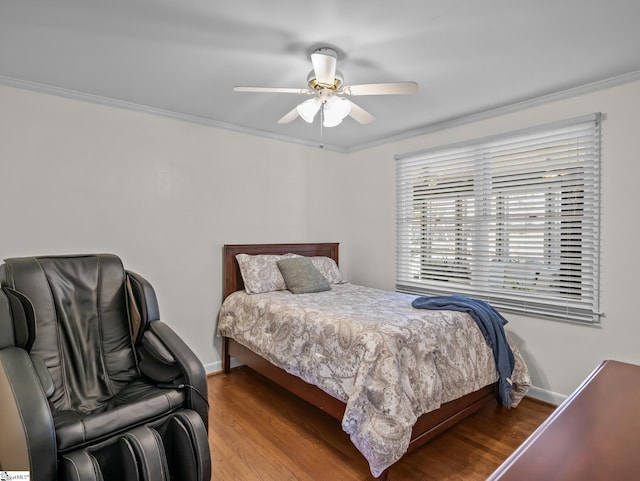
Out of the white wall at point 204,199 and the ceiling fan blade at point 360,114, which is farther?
the white wall at point 204,199

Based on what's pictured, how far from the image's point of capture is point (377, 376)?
6.22 feet

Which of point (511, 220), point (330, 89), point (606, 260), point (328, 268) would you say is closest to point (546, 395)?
point (606, 260)

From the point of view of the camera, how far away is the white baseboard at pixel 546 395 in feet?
9.02

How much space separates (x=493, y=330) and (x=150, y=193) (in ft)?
9.56

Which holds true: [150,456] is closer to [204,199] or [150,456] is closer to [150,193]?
[150,193]

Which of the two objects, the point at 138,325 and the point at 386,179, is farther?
the point at 386,179

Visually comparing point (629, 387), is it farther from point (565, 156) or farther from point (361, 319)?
point (565, 156)

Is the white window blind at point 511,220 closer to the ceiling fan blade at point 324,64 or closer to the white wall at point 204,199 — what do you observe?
the white wall at point 204,199

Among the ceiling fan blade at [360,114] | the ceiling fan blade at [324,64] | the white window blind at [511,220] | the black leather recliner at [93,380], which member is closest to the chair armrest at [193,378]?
the black leather recliner at [93,380]

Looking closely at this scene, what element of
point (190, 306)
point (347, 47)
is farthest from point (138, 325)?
point (347, 47)

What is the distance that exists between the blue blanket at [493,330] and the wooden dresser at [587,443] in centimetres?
155

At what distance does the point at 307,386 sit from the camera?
7.96 ft

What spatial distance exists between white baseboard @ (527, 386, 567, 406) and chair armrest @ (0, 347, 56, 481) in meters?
3.13

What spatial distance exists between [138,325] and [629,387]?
215 cm
